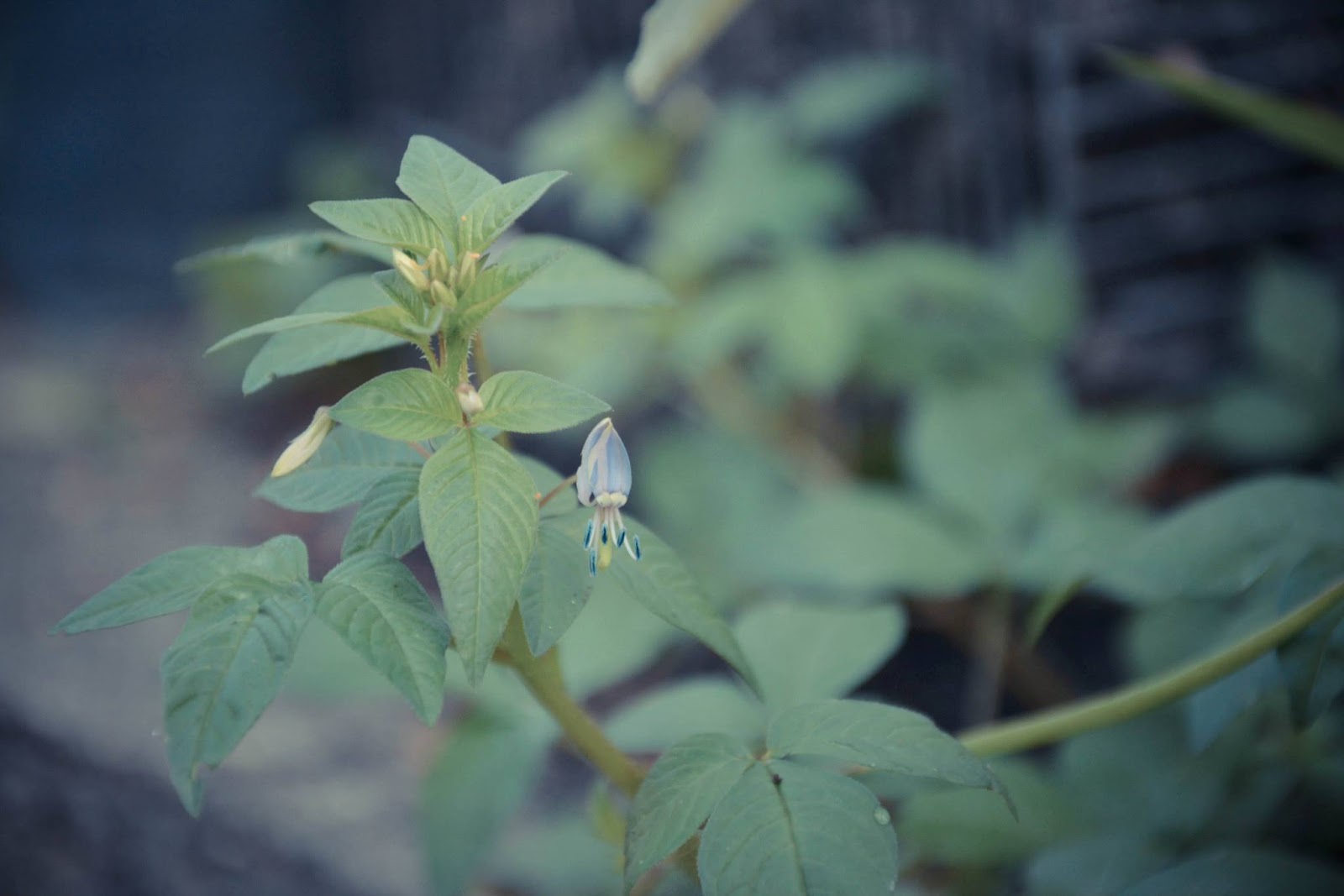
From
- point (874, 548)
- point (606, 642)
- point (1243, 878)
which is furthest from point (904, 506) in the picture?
point (1243, 878)

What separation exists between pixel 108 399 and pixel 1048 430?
9.27 ft

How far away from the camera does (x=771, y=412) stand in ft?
7.38

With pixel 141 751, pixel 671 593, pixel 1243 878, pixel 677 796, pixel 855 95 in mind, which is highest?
pixel 855 95

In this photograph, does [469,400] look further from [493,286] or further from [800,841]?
[800,841]

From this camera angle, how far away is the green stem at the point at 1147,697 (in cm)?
83

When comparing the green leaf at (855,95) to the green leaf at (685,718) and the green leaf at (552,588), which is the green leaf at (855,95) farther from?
the green leaf at (552,588)

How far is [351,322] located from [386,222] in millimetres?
90

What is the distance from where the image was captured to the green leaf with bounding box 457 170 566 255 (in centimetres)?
68

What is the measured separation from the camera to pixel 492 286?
26.1 inches

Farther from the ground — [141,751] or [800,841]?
[800,841]

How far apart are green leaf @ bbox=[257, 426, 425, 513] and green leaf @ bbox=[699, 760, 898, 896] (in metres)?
0.33

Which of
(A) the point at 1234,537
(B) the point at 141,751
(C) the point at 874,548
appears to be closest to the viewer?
(A) the point at 1234,537

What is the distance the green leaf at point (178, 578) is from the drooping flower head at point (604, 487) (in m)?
0.19

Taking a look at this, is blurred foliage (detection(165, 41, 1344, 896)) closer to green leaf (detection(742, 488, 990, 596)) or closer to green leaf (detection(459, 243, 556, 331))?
green leaf (detection(742, 488, 990, 596))
